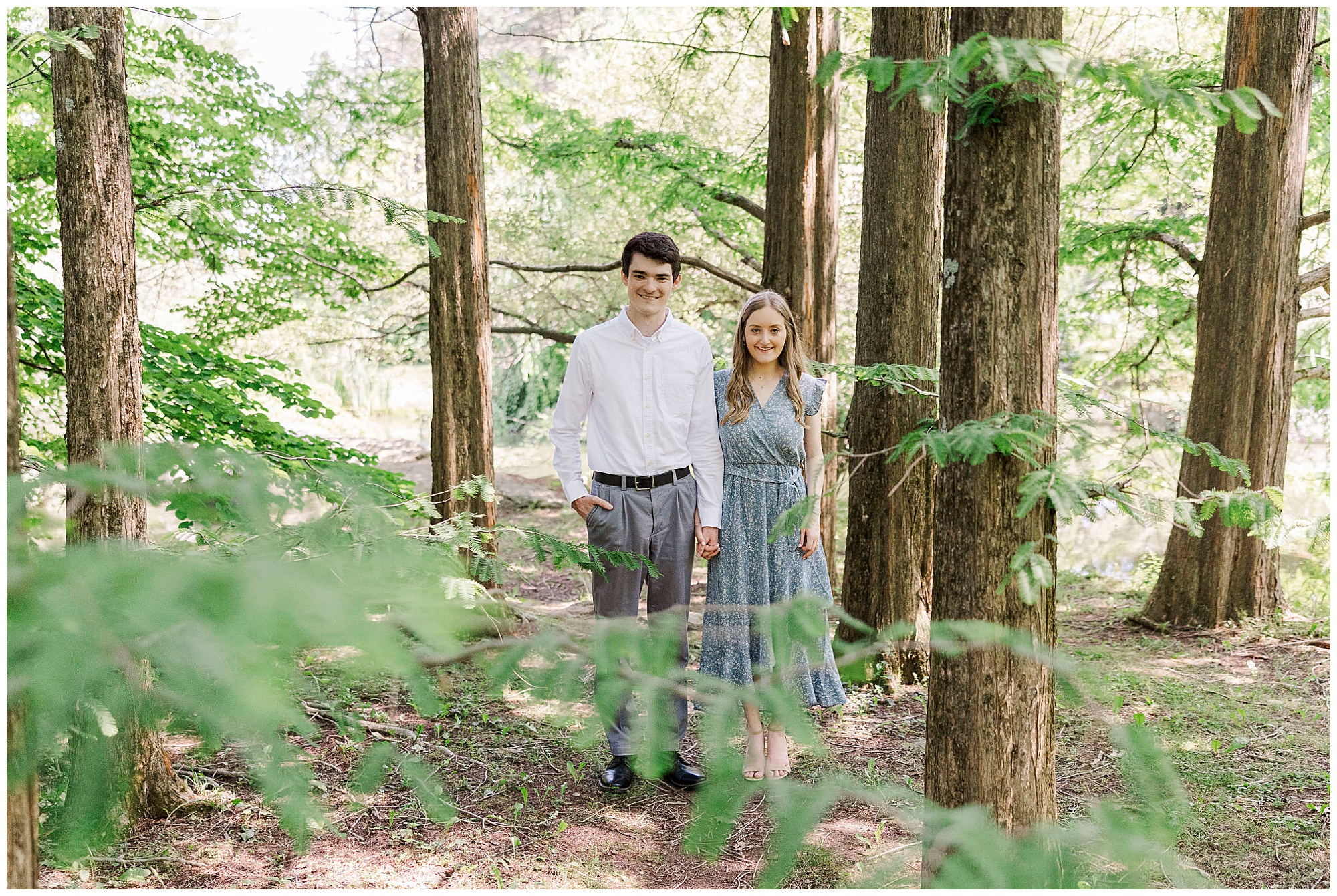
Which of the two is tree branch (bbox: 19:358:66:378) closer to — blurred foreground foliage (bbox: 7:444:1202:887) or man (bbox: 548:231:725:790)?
man (bbox: 548:231:725:790)

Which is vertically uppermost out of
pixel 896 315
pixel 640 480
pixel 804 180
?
pixel 804 180

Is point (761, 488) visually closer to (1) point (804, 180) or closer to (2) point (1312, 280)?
(1) point (804, 180)

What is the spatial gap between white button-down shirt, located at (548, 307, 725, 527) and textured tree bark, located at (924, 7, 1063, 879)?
138 centimetres

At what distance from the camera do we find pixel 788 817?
0.90 metres

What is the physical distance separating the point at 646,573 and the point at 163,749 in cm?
188

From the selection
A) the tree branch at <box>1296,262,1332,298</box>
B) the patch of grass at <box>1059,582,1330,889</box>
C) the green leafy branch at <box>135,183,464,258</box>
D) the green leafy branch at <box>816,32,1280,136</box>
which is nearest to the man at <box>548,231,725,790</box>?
the green leafy branch at <box>135,183,464,258</box>

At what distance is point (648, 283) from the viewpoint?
3.35 m

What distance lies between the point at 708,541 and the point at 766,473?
0.34 meters

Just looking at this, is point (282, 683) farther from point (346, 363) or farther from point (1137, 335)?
point (346, 363)

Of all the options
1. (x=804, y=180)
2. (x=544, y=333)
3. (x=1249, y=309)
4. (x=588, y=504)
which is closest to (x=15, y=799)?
(x=588, y=504)

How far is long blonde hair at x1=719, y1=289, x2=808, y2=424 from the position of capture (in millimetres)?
3406

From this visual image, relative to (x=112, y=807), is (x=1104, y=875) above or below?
below

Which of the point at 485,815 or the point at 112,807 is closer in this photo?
the point at 112,807

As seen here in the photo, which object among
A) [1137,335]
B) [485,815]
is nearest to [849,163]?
[1137,335]
